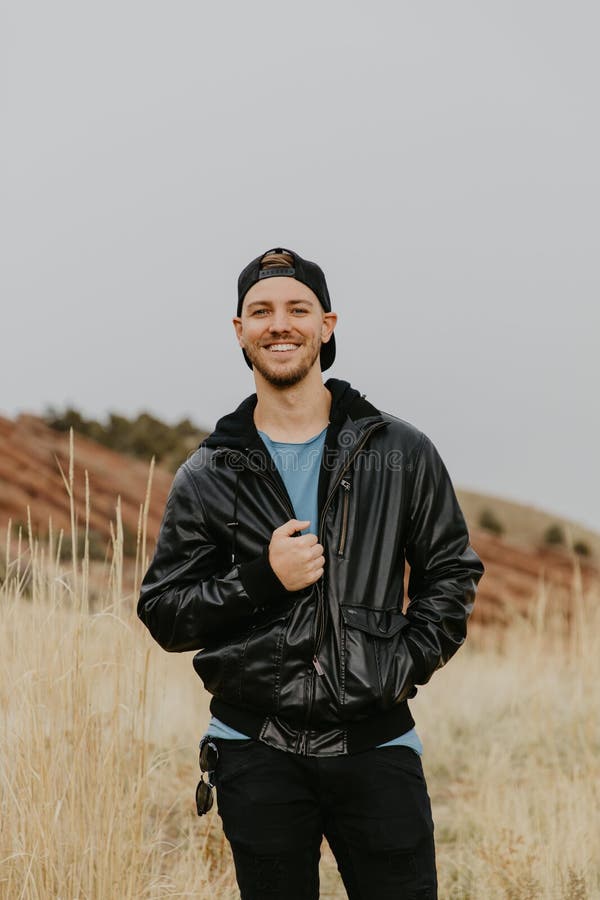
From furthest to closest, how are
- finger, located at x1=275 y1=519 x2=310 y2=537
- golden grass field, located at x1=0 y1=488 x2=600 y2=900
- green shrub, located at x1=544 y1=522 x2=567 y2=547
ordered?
green shrub, located at x1=544 y1=522 x2=567 y2=547
golden grass field, located at x1=0 y1=488 x2=600 y2=900
finger, located at x1=275 y1=519 x2=310 y2=537

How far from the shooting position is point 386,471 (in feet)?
7.38

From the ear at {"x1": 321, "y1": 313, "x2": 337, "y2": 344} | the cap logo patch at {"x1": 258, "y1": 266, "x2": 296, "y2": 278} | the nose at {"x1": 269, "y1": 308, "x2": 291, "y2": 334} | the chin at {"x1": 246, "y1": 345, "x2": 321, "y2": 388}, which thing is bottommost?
the chin at {"x1": 246, "y1": 345, "x2": 321, "y2": 388}

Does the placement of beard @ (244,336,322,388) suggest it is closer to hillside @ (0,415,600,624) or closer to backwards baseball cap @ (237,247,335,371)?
backwards baseball cap @ (237,247,335,371)

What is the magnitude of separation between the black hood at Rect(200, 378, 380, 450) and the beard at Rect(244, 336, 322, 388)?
0.12 m

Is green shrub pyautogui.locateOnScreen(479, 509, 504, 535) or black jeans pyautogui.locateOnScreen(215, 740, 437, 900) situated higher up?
green shrub pyautogui.locateOnScreen(479, 509, 504, 535)

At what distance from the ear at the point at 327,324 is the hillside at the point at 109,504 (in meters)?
9.36

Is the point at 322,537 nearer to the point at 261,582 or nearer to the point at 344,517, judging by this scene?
the point at 344,517

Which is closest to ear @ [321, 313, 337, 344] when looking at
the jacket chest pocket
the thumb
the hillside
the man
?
the man

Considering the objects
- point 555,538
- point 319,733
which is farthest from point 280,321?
point 555,538

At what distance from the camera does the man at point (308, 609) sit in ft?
6.82

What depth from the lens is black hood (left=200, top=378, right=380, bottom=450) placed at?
2.33 meters

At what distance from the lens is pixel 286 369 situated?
91.1 inches

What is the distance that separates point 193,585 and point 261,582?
207mm

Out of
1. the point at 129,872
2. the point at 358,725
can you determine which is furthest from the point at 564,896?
the point at 358,725
